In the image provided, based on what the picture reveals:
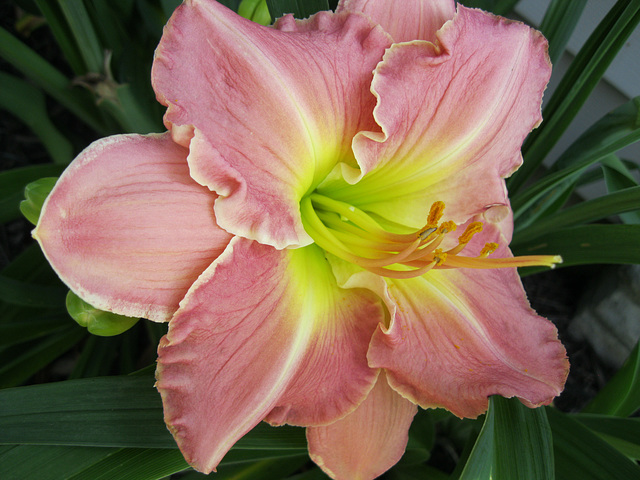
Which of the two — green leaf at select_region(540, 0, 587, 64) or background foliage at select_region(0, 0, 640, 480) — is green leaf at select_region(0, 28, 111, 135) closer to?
background foliage at select_region(0, 0, 640, 480)

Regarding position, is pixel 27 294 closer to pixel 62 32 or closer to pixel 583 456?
pixel 62 32

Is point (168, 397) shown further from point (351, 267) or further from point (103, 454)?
point (351, 267)

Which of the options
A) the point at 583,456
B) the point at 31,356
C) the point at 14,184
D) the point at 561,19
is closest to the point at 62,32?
the point at 14,184

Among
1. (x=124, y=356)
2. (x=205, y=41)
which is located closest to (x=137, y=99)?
(x=205, y=41)

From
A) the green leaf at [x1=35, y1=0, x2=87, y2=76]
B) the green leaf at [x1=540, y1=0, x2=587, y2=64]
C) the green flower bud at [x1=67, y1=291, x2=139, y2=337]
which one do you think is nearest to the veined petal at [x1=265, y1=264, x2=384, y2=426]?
the green flower bud at [x1=67, y1=291, x2=139, y2=337]

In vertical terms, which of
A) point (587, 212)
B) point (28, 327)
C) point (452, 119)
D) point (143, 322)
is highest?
point (452, 119)

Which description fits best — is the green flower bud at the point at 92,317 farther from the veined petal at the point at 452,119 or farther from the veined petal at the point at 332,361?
the veined petal at the point at 452,119

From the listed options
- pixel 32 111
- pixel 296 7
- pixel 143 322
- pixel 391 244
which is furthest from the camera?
pixel 143 322
